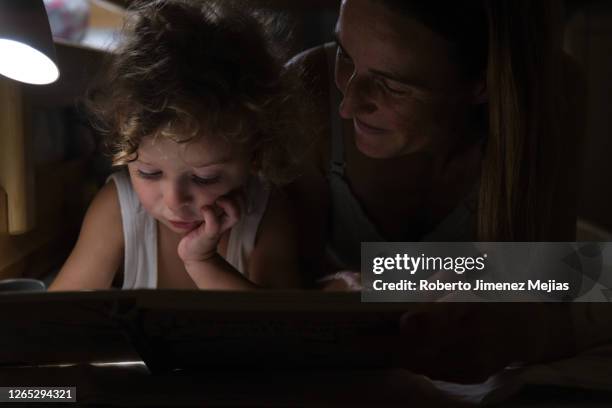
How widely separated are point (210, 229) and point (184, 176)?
5 centimetres

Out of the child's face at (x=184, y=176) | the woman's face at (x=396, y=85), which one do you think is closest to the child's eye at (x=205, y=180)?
the child's face at (x=184, y=176)

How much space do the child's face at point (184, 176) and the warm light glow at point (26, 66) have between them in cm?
9

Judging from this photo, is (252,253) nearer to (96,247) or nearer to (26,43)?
(96,247)

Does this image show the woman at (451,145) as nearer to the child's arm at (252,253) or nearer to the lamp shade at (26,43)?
the child's arm at (252,253)

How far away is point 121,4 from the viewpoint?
0.55 meters

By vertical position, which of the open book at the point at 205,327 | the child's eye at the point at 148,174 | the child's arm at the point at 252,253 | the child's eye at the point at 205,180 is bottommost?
the open book at the point at 205,327

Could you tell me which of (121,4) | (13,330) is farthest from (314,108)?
(13,330)

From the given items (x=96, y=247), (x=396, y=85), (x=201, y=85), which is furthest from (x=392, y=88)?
(x=96, y=247)

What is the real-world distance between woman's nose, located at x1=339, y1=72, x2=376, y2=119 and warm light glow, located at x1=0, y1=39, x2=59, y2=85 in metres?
0.22

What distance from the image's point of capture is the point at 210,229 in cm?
55

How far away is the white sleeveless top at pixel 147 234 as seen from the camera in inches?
21.8

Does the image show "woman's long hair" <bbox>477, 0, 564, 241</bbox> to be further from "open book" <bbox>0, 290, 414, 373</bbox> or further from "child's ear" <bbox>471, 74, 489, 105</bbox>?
"open book" <bbox>0, 290, 414, 373</bbox>

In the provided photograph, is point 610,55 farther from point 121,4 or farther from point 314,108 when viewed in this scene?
point 121,4

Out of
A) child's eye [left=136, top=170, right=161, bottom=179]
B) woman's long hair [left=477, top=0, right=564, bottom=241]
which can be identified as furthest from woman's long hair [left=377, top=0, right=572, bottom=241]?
child's eye [left=136, top=170, right=161, bottom=179]
